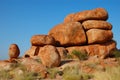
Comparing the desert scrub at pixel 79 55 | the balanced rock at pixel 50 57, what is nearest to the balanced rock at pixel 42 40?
the desert scrub at pixel 79 55

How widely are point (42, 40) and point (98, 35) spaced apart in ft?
18.8

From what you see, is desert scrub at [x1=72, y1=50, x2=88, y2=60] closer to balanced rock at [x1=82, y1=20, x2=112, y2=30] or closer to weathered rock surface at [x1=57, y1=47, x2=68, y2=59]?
weathered rock surface at [x1=57, y1=47, x2=68, y2=59]

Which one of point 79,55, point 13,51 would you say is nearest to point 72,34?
point 79,55

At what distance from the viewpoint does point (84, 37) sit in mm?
30500

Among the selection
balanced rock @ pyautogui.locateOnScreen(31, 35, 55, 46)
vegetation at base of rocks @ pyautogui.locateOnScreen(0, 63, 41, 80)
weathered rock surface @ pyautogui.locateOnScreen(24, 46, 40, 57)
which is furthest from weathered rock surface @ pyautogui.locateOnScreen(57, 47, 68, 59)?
vegetation at base of rocks @ pyautogui.locateOnScreen(0, 63, 41, 80)

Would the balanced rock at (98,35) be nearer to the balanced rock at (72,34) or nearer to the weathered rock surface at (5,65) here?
the balanced rock at (72,34)

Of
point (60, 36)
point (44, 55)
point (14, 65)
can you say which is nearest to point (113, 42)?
point (60, 36)

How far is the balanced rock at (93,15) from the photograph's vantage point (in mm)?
→ 31205

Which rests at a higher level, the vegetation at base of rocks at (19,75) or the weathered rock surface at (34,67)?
the weathered rock surface at (34,67)

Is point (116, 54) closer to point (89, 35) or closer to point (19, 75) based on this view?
point (89, 35)

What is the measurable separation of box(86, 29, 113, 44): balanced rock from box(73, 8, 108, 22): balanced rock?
160cm

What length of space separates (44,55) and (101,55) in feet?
28.1

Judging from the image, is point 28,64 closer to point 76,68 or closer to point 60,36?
point 76,68

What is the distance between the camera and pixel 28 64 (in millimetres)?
21844
